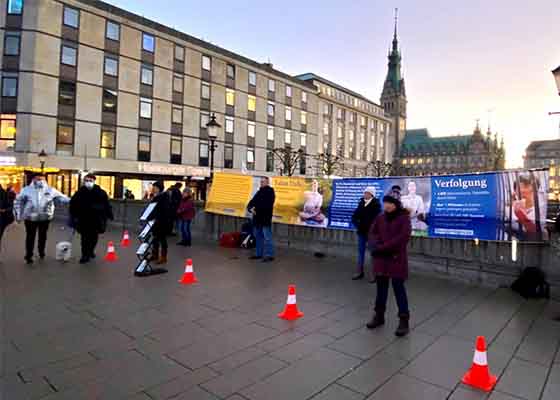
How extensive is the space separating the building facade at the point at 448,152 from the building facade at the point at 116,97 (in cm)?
8757

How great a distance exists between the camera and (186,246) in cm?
1066

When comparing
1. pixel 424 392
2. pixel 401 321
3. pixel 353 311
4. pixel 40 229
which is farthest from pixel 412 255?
pixel 40 229

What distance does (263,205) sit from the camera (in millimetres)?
8461

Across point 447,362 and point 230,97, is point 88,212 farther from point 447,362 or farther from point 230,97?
point 230,97

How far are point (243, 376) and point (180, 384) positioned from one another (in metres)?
0.57

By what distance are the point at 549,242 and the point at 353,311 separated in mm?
3837

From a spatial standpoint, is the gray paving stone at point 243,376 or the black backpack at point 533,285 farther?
the black backpack at point 533,285

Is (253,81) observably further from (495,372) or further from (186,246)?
(495,372)

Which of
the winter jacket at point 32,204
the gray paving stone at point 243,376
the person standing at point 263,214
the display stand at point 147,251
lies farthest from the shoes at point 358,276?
the winter jacket at point 32,204

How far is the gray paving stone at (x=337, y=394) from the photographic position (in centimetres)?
292

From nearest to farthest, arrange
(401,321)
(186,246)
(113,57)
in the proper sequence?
(401,321) → (186,246) → (113,57)

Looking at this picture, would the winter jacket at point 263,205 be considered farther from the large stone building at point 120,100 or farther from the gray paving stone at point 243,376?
the large stone building at point 120,100

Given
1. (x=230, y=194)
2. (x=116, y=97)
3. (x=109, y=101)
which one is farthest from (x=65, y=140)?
(x=230, y=194)

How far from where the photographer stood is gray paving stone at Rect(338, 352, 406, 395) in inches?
122
